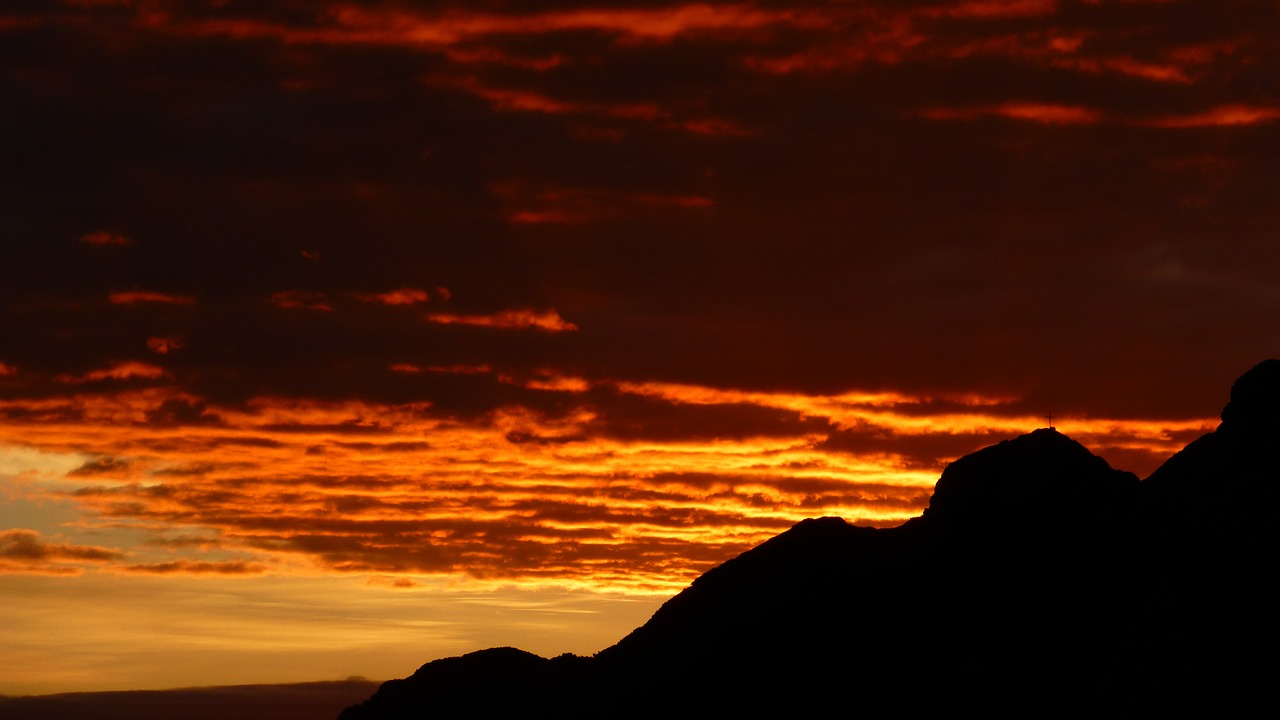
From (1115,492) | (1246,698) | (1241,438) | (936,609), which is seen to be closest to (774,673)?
(936,609)

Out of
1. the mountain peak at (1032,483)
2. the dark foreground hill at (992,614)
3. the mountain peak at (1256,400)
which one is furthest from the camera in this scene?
the mountain peak at (1032,483)

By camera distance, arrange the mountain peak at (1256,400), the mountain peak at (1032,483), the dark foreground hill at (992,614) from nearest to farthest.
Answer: the dark foreground hill at (992,614)
the mountain peak at (1256,400)
the mountain peak at (1032,483)

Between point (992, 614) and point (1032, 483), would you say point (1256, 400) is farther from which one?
point (992, 614)

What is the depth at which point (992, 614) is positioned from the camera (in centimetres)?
14775

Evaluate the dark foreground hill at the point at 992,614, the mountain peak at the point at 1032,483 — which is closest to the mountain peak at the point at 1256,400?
the dark foreground hill at the point at 992,614

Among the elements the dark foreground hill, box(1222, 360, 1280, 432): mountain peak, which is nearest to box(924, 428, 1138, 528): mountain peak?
the dark foreground hill

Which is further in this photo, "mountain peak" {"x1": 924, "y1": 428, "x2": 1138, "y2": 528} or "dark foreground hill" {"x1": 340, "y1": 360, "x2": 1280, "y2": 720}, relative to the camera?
"mountain peak" {"x1": 924, "y1": 428, "x2": 1138, "y2": 528}

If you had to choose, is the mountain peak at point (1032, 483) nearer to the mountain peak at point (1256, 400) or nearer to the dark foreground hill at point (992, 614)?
the dark foreground hill at point (992, 614)

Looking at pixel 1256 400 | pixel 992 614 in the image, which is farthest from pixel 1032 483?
pixel 1256 400

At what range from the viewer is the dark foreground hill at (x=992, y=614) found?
10550 centimetres

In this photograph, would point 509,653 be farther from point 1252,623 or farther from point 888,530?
point 1252,623

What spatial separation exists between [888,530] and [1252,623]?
70206mm

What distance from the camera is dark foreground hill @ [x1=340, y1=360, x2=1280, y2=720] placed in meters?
106

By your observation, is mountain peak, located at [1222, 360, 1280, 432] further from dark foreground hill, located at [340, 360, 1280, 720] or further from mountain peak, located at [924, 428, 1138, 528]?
mountain peak, located at [924, 428, 1138, 528]
